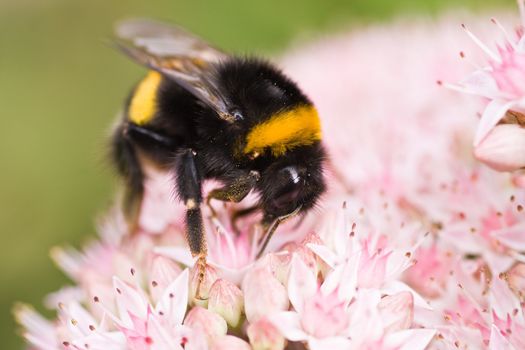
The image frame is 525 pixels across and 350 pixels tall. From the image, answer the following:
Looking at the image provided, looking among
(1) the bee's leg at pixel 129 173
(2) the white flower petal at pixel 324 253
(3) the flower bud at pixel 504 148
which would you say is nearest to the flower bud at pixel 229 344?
(2) the white flower petal at pixel 324 253

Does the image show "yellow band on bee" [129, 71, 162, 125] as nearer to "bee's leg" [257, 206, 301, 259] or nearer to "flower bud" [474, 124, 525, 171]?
"bee's leg" [257, 206, 301, 259]

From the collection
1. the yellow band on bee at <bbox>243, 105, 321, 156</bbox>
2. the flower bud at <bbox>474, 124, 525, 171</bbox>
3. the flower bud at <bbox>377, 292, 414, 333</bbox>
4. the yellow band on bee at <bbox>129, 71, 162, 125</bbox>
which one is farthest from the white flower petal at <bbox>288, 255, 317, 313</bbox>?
the yellow band on bee at <bbox>129, 71, 162, 125</bbox>

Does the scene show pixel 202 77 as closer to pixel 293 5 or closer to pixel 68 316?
pixel 68 316

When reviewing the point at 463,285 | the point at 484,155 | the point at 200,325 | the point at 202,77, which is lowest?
the point at 463,285

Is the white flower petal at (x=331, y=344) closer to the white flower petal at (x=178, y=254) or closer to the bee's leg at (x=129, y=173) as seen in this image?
the white flower petal at (x=178, y=254)

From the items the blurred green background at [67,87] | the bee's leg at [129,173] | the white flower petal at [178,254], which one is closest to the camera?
the white flower petal at [178,254]

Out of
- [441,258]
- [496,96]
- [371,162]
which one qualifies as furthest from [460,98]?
[496,96]

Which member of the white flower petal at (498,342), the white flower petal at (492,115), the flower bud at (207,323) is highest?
the white flower petal at (492,115)
